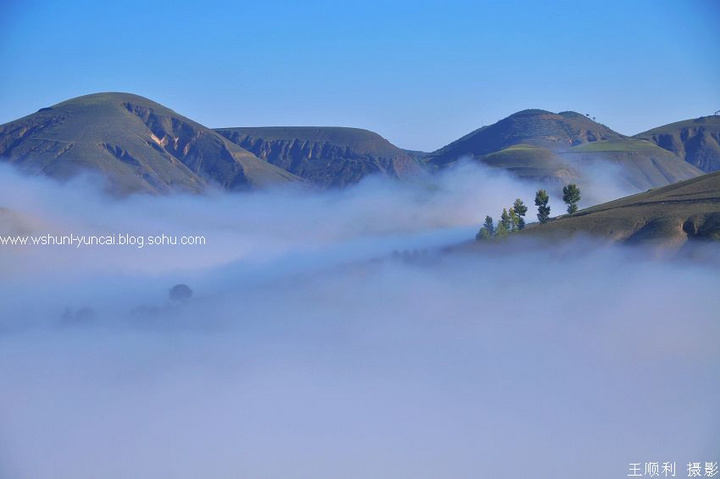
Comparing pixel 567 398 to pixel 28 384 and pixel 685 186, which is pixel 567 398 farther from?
pixel 28 384

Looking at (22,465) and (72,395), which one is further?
(72,395)

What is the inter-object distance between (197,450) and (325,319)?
52558 mm

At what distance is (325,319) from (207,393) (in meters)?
33.2

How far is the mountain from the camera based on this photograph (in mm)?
141250

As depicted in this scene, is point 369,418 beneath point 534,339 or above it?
beneath

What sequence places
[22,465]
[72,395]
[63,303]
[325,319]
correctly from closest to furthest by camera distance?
[22,465]
[72,395]
[325,319]
[63,303]

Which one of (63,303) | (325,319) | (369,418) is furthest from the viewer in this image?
(63,303)

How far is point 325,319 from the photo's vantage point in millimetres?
166625

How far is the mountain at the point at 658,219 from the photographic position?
141 metres

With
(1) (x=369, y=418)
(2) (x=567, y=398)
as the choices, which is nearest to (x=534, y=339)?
(2) (x=567, y=398)

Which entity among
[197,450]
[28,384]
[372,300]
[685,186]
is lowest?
[197,450]

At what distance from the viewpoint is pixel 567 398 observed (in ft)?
405

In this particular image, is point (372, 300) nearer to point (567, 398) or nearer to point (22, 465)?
point (567, 398)

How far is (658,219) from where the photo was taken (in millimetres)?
148875
